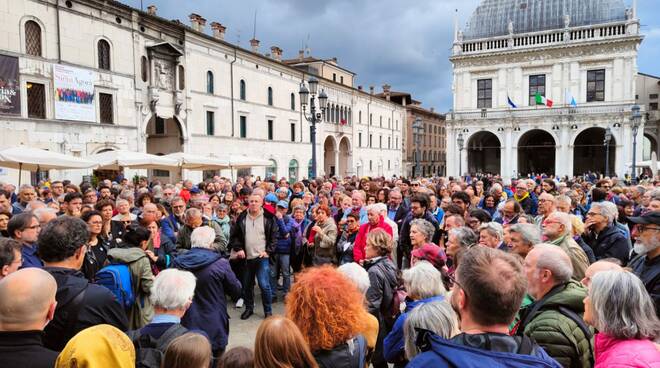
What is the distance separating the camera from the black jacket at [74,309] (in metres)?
2.88

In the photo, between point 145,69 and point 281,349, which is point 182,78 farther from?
point 281,349

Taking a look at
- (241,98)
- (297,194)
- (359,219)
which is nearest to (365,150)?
(241,98)

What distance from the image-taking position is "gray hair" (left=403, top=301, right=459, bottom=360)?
9.12 feet

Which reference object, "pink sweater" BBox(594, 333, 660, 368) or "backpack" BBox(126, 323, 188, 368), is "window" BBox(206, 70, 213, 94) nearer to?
"backpack" BBox(126, 323, 188, 368)

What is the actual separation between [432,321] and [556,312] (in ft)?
2.58

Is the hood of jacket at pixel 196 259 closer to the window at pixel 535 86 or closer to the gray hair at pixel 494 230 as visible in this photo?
the gray hair at pixel 494 230

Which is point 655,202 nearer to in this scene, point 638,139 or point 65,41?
point 65,41

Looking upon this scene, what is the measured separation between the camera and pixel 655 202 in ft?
18.5

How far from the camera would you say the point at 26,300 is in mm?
2191

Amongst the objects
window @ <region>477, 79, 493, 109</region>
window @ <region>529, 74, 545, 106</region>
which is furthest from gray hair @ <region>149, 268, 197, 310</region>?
window @ <region>529, 74, 545, 106</region>

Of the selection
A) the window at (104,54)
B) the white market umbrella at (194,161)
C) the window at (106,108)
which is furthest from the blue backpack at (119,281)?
the window at (104,54)

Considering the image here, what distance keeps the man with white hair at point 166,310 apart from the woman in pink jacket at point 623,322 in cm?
265

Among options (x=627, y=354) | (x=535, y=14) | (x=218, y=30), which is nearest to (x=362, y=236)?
(x=627, y=354)

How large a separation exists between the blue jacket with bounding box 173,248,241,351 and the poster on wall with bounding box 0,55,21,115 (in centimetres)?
1705
